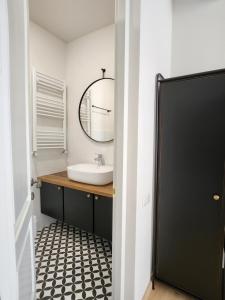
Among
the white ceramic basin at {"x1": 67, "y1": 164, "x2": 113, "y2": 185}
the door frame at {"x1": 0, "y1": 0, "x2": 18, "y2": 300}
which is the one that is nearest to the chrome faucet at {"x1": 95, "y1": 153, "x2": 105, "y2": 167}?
the white ceramic basin at {"x1": 67, "y1": 164, "x2": 113, "y2": 185}

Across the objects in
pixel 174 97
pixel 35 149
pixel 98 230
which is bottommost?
pixel 98 230

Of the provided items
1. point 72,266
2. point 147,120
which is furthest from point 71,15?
point 72,266

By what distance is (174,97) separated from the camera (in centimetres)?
139

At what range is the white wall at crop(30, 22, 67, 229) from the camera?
7.58 ft

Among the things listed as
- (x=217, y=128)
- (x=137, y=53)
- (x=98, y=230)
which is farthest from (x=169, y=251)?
(x=137, y=53)

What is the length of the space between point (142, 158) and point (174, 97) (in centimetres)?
56

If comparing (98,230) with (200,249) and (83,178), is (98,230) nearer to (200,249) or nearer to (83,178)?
(83,178)

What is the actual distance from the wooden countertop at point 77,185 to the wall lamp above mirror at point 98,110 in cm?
65

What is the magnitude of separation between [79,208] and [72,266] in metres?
0.57

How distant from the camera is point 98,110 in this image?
8.08ft

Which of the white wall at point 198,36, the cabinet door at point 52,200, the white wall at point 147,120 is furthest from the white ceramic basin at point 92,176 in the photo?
the white wall at point 198,36

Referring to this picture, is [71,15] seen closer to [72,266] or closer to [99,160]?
[99,160]

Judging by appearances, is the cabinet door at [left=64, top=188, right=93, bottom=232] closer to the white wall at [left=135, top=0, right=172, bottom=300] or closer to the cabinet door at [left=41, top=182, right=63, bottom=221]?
the cabinet door at [left=41, top=182, right=63, bottom=221]

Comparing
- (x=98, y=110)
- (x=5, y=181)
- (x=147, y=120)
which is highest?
(x=98, y=110)
